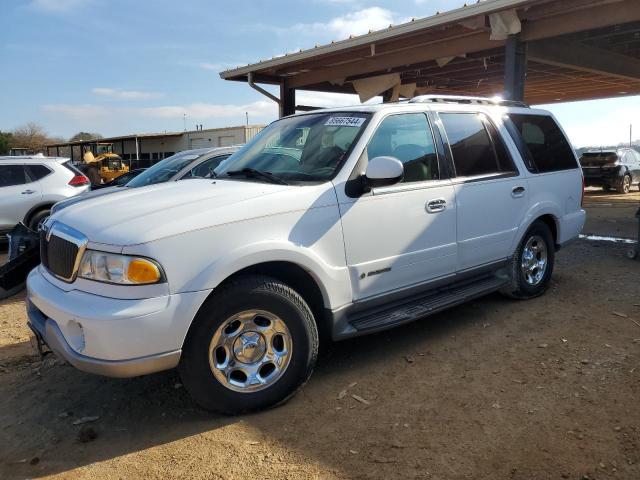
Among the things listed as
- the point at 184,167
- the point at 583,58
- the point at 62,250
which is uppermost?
the point at 583,58

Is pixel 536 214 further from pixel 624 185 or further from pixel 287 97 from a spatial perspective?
pixel 624 185

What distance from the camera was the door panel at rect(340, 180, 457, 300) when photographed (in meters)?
3.49

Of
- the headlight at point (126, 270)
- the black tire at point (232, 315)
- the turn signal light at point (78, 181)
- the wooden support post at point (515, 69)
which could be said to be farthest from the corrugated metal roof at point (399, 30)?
the headlight at point (126, 270)

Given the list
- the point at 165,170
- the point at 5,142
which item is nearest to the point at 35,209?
the point at 165,170

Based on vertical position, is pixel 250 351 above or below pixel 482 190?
below

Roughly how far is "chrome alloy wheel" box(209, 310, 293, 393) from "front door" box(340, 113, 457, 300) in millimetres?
655

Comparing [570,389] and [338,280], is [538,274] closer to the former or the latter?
[570,389]

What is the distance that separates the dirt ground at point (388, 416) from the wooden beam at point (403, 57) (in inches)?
272

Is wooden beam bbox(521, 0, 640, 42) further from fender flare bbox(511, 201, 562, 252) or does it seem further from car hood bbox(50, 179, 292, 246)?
car hood bbox(50, 179, 292, 246)

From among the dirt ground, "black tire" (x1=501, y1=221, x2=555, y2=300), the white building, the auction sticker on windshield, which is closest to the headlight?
the dirt ground

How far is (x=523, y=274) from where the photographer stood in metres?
5.12

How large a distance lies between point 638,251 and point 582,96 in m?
15.3

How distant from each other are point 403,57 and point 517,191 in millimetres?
7326

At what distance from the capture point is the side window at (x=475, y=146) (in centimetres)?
429
